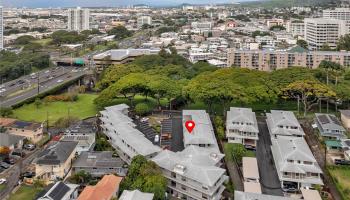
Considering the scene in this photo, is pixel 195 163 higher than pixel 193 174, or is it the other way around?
pixel 195 163

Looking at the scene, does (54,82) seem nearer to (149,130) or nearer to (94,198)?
(149,130)

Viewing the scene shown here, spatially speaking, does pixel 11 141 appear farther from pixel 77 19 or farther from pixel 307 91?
pixel 77 19

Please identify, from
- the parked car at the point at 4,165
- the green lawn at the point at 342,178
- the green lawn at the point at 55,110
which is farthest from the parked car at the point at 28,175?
the green lawn at the point at 342,178

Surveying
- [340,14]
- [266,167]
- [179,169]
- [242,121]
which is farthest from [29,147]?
[340,14]

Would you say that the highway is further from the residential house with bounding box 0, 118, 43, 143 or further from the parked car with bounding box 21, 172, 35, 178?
the parked car with bounding box 21, 172, 35, 178

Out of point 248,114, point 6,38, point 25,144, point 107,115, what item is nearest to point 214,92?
point 248,114

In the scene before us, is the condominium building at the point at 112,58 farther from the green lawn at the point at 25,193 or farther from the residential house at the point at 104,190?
the residential house at the point at 104,190

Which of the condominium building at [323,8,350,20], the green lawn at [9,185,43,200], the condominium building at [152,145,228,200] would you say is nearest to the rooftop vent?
the condominium building at [152,145,228,200]

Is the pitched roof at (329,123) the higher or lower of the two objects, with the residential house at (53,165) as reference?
higher

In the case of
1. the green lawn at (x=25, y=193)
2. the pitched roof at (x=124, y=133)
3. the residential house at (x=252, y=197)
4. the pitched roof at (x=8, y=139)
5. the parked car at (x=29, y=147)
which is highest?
the pitched roof at (x=124, y=133)
